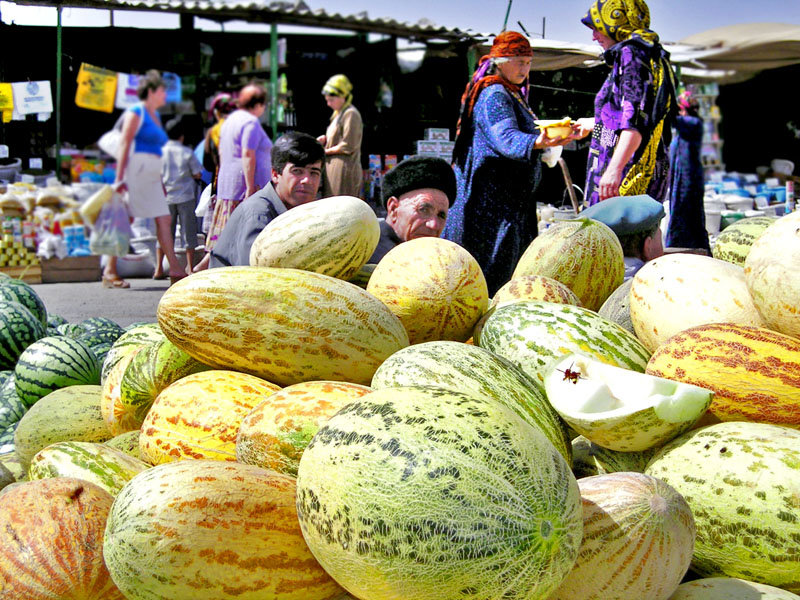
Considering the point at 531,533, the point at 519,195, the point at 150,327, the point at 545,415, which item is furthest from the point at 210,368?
the point at 519,195

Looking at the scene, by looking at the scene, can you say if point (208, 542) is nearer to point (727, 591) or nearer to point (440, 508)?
point (440, 508)

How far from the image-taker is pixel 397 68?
10.3 metres

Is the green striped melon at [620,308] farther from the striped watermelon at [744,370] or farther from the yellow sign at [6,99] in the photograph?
the yellow sign at [6,99]

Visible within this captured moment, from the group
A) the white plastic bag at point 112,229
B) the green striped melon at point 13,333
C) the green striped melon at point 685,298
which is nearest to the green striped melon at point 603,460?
the green striped melon at point 685,298

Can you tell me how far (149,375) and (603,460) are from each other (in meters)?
1.18

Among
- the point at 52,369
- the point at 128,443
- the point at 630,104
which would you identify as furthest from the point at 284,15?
the point at 128,443

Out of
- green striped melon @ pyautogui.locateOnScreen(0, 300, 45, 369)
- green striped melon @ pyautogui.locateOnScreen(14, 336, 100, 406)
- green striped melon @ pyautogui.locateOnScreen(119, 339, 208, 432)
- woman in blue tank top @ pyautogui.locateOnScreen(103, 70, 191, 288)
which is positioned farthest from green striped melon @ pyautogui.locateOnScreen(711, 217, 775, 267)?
green striped melon @ pyautogui.locateOnScreen(0, 300, 45, 369)

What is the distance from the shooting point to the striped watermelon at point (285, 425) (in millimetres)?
1501

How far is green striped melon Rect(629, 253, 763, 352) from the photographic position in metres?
1.84

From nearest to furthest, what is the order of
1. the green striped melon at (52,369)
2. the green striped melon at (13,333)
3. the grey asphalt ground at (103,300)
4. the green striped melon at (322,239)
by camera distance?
1. the green striped melon at (322,239)
2. the green striped melon at (52,369)
3. the green striped melon at (13,333)
4. the grey asphalt ground at (103,300)

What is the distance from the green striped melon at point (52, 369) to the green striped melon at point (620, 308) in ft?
6.71

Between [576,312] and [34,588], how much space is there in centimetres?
132

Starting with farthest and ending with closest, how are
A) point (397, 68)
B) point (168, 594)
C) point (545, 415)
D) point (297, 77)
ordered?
point (397, 68), point (297, 77), point (545, 415), point (168, 594)

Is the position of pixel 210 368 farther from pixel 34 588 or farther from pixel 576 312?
pixel 576 312
